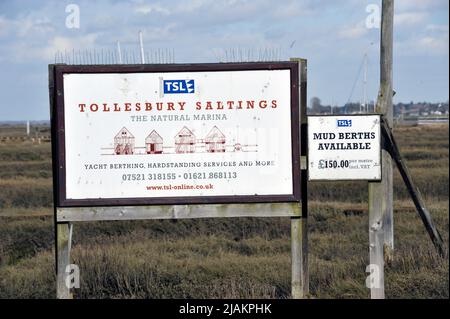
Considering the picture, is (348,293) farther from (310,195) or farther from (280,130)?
(310,195)

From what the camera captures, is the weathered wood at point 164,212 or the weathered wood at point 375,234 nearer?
→ the weathered wood at point 164,212

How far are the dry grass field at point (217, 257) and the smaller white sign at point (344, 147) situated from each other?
1.41 m

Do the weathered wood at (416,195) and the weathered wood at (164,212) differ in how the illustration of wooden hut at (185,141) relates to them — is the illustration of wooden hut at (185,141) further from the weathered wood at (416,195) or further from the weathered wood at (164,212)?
the weathered wood at (416,195)

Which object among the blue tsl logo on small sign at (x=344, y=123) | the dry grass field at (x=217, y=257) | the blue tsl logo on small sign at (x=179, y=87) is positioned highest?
the blue tsl logo on small sign at (x=179, y=87)

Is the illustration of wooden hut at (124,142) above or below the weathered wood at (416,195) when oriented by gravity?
above

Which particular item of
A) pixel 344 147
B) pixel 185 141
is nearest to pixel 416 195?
pixel 344 147

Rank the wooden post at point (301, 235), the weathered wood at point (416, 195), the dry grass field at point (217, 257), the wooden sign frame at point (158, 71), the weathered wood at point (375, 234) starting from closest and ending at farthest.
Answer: the wooden sign frame at point (158, 71) → the wooden post at point (301, 235) → the weathered wood at point (375, 234) → the dry grass field at point (217, 257) → the weathered wood at point (416, 195)

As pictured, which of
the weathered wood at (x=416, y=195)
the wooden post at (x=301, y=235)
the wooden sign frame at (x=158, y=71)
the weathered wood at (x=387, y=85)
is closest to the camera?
the wooden sign frame at (x=158, y=71)

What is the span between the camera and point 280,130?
791cm

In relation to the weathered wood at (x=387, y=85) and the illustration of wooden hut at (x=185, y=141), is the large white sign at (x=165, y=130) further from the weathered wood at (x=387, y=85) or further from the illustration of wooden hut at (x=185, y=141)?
the weathered wood at (x=387, y=85)

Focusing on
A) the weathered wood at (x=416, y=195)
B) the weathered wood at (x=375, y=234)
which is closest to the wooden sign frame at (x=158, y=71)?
the weathered wood at (x=375, y=234)

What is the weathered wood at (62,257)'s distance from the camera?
7.91 metres

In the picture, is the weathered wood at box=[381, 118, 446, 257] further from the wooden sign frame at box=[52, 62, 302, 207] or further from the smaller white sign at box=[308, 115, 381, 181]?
the wooden sign frame at box=[52, 62, 302, 207]

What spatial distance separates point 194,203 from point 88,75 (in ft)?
5.28
